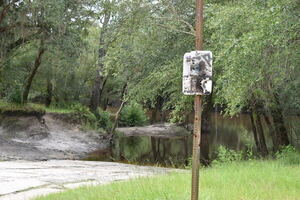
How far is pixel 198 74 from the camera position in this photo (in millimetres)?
4359

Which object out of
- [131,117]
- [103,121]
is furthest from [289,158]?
[131,117]

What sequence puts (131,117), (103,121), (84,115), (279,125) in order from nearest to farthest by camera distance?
(279,125)
(84,115)
(103,121)
(131,117)

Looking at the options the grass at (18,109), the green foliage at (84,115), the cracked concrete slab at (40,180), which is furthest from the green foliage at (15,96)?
the cracked concrete slab at (40,180)

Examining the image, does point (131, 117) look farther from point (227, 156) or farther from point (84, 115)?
point (227, 156)

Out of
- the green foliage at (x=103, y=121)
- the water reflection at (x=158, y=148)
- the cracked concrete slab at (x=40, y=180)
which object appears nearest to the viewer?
the cracked concrete slab at (x=40, y=180)

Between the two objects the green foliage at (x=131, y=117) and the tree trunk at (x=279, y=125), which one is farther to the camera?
the green foliage at (x=131, y=117)

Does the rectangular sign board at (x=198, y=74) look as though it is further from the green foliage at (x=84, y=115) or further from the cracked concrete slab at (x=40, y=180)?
the green foliage at (x=84, y=115)

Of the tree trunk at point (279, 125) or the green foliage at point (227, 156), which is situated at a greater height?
the tree trunk at point (279, 125)

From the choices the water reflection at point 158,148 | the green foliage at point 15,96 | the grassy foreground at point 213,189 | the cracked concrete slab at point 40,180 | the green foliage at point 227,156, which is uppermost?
the green foliage at point 15,96

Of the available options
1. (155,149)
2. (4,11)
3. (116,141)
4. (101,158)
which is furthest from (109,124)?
(4,11)

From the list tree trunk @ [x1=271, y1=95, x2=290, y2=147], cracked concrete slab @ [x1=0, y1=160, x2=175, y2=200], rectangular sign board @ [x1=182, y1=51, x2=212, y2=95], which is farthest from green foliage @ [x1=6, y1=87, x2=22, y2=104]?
rectangular sign board @ [x1=182, y1=51, x2=212, y2=95]

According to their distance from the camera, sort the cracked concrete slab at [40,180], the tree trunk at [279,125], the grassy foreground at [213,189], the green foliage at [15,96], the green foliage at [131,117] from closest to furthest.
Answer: the grassy foreground at [213,189], the cracked concrete slab at [40,180], the tree trunk at [279,125], the green foliage at [15,96], the green foliage at [131,117]

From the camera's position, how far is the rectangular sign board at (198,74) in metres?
4.33

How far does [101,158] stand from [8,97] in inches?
316
